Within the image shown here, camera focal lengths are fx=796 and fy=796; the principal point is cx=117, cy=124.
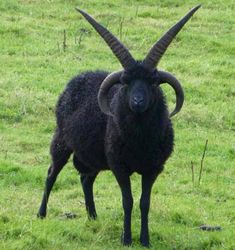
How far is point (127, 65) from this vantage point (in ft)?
30.8

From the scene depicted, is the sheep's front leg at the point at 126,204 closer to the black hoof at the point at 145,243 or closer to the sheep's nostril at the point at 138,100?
the black hoof at the point at 145,243

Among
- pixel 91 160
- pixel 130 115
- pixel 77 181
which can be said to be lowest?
pixel 77 181

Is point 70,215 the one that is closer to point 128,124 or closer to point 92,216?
point 92,216

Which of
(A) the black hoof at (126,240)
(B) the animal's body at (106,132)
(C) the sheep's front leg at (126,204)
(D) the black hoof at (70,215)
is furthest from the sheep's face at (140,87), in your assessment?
(D) the black hoof at (70,215)

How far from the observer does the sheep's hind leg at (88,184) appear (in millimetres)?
10688

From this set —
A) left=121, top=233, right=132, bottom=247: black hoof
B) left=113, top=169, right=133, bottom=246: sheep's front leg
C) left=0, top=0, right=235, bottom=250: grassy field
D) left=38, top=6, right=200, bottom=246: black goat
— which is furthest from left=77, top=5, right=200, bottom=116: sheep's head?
left=0, top=0, right=235, bottom=250: grassy field

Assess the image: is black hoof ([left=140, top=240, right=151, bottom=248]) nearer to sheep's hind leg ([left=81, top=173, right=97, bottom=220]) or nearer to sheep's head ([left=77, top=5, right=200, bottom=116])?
sheep's hind leg ([left=81, top=173, right=97, bottom=220])

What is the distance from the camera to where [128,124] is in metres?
9.55

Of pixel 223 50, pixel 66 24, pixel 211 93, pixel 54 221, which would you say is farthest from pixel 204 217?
pixel 66 24

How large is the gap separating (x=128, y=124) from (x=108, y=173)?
12.0 feet

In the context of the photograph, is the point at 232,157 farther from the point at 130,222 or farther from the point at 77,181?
the point at 130,222

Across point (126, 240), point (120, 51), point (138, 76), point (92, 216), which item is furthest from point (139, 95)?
point (92, 216)

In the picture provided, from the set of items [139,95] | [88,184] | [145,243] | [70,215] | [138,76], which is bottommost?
[70,215]

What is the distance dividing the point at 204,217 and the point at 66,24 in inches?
485
